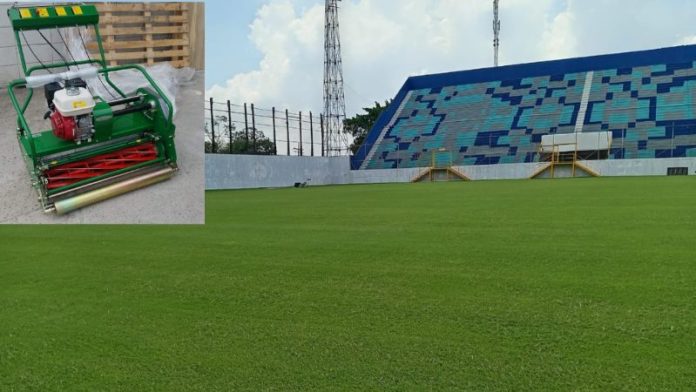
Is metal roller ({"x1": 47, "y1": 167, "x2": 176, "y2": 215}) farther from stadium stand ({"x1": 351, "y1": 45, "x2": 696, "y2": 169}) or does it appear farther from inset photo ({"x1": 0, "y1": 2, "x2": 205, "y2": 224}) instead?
stadium stand ({"x1": 351, "y1": 45, "x2": 696, "y2": 169})

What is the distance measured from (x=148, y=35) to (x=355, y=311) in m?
2.06

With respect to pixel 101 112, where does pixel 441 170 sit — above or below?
above

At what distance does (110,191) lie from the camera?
3.25m

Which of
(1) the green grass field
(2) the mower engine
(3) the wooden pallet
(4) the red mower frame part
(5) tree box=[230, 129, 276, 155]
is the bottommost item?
(1) the green grass field

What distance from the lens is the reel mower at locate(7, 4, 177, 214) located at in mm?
2922

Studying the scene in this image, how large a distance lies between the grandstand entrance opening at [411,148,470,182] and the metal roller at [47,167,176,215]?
25.6 metres

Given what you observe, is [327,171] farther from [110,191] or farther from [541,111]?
[110,191]

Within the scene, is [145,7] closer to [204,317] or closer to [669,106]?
[204,317]

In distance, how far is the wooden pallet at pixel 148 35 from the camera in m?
3.12

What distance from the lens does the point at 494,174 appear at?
89.5ft

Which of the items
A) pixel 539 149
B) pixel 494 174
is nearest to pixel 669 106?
pixel 539 149

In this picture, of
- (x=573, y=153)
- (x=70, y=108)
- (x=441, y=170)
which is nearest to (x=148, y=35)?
(x=70, y=108)

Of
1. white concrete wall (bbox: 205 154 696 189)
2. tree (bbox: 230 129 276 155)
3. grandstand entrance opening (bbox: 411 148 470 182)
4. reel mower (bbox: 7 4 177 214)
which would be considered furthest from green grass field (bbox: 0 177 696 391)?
tree (bbox: 230 129 276 155)

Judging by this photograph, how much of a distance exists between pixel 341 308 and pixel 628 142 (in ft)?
86.7
